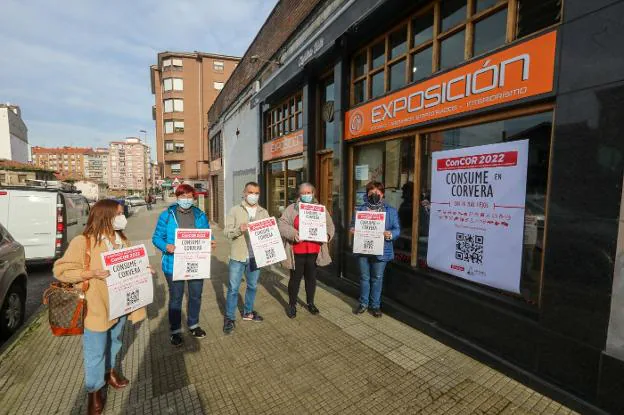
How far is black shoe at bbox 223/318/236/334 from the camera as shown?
3981mm

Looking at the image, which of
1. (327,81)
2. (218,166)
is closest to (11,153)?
(218,166)

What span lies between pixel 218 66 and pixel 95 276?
42706mm

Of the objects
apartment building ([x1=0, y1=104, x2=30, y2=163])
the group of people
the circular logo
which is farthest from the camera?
apartment building ([x1=0, y1=104, x2=30, y2=163])

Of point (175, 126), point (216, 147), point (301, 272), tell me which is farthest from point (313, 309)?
point (175, 126)

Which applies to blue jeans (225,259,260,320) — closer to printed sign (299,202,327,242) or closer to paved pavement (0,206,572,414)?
paved pavement (0,206,572,414)

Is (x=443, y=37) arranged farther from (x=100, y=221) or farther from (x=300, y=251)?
(x=100, y=221)

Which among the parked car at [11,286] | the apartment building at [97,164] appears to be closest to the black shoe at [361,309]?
the parked car at [11,286]

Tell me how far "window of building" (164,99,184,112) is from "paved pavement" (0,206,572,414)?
38.9 metres

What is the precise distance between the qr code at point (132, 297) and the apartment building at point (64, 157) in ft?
469

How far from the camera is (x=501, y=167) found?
3.21 metres

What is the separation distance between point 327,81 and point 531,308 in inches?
218

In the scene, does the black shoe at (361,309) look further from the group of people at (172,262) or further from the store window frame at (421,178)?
the store window frame at (421,178)

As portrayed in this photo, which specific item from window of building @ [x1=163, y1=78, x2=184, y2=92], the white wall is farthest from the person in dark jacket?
window of building @ [x1=163, y1=78, x2=184, y2=92]

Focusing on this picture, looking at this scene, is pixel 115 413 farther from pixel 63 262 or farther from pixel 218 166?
pixel 218 166
